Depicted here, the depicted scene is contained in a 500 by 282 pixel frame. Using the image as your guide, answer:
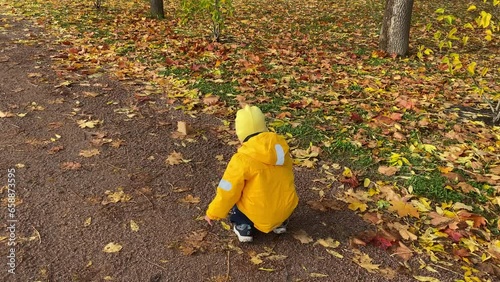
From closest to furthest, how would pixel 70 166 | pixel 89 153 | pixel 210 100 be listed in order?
pixel 70 166, pixel 89 153, pixel 210 100

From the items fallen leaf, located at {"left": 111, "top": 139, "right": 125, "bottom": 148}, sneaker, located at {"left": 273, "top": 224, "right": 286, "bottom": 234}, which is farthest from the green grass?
fallen leaf, located at {"left": 111, "top": 139, "right": 125, "bottom": 148}

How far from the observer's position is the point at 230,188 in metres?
2.66

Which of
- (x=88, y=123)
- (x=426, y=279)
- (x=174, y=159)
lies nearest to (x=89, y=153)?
(x=88, y=123)

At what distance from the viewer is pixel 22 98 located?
16.3 feet

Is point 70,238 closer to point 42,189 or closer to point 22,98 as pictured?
point 42,189

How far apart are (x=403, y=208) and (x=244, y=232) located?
4.28 ft

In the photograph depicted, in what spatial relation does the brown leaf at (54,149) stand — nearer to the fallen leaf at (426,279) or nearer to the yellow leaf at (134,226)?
the yellow leaf at (134,226)

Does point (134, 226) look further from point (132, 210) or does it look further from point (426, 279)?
point (426, 279)

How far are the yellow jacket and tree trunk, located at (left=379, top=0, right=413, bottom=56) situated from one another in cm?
506

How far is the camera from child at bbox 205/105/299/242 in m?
2.63

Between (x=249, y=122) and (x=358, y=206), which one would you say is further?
(x=358, y=206)

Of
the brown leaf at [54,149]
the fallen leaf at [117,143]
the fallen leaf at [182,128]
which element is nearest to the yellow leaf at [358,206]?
the fallen leaf at [182,128]

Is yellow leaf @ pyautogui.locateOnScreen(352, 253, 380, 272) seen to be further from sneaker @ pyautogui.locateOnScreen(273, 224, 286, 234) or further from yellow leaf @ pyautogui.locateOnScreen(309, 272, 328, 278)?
sneaker @ pyautogui.locateOnScreen(273, 224, 286, 234)

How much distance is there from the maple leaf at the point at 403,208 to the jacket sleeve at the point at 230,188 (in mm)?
1356
